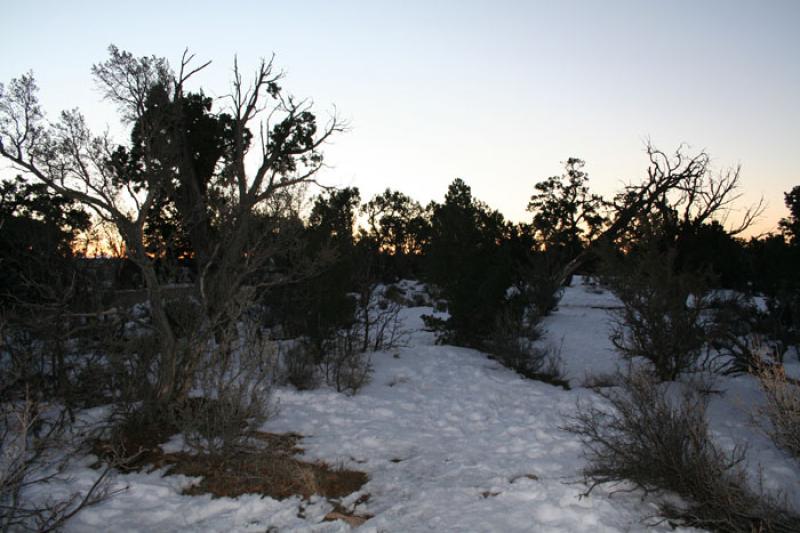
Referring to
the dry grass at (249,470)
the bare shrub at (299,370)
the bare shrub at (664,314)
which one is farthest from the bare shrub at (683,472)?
the bare shrub at (299,370)

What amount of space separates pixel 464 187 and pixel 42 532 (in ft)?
38.7

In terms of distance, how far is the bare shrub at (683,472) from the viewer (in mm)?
3660

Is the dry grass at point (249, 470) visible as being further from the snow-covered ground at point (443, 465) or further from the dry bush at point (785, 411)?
the dry bush at point (785, 411)

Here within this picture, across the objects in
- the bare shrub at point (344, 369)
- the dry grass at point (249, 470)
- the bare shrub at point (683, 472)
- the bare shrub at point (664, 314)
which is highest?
the bare shrub at point (664, 314)

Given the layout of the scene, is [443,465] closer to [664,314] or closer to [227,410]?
[227,410]

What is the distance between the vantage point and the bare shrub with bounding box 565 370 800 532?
3660 millimetres

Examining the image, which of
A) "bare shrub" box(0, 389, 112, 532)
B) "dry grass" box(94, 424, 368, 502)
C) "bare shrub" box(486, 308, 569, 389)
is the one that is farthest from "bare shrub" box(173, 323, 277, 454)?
"bare shrub" box(486, 308, 569, 389)

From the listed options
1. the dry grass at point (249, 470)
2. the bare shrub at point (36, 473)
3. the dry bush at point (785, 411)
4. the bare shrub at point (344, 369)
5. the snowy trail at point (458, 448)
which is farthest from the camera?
the bare shrub at point (344, 369)

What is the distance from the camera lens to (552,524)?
12.6ft

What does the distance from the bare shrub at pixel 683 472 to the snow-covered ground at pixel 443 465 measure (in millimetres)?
198

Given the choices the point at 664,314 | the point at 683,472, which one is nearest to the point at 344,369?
the point at 664,314

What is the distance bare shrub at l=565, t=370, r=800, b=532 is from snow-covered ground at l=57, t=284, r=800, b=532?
20cm

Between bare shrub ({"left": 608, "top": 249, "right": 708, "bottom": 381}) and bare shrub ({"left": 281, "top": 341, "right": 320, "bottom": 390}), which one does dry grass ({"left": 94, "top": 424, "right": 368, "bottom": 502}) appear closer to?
bare shrub ({"left": 281, "top": 341, "right": 320, "bottom": 390})

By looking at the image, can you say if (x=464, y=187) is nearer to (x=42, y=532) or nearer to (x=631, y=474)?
(x=631, y=474)
